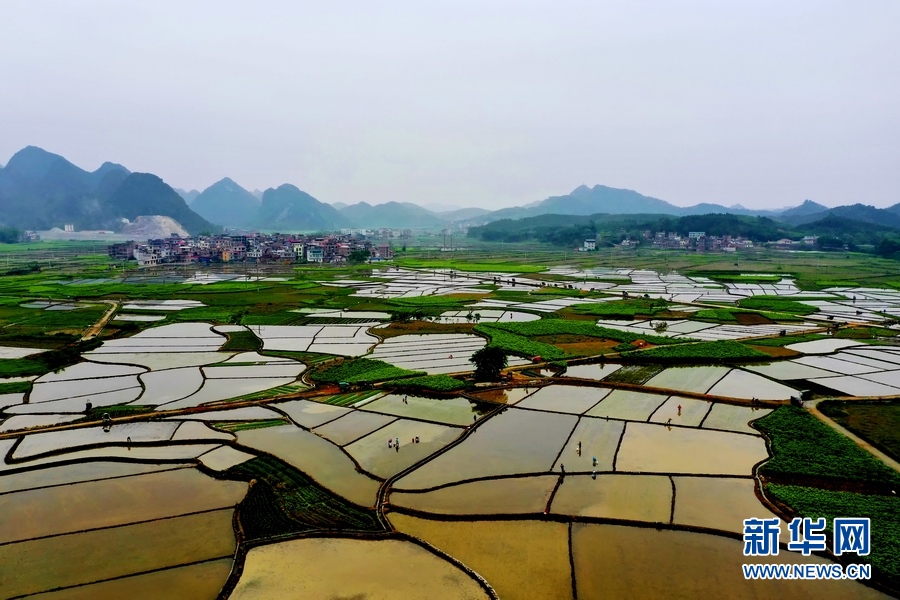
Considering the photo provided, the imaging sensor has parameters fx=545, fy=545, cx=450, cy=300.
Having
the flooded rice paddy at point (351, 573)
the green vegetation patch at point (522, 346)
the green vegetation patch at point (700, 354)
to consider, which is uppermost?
the green vegetation patch at point (700, 354)

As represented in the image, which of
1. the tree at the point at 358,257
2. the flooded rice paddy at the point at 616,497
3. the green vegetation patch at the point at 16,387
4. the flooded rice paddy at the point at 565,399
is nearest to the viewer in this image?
the flooded rice paddy at the point at 616,497

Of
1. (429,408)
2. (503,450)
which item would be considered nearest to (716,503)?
(503,450)

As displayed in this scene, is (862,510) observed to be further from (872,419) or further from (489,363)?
(489,363)

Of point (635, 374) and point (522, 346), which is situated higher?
point (522, 346)

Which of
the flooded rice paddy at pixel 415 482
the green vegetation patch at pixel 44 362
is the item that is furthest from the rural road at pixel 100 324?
the flooded rice paddy at pixel 415 482

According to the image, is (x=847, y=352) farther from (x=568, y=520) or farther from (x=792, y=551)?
(x=568, y=520)

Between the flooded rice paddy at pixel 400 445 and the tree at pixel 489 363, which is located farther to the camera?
the tree at pixel 489 363

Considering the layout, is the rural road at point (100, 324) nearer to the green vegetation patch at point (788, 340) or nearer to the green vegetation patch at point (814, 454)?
the green vegetation patch at point (814, 454)
